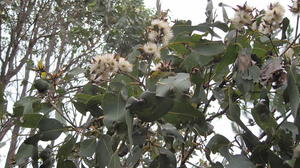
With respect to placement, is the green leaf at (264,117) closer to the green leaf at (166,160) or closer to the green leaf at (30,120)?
the green leaf at (166,160)

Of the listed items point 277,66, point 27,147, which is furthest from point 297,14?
point 27,147

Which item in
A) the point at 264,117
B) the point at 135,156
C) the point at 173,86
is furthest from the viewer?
the point at 135,156


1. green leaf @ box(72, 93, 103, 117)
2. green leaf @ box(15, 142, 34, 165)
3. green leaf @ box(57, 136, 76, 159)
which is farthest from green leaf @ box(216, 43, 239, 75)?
green leaf @ box(15, 142, 34, 165)

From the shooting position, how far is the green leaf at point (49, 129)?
958mm

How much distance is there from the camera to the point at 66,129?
97 centimetres

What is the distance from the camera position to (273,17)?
0.93 m

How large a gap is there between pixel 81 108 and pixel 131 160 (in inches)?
6.9

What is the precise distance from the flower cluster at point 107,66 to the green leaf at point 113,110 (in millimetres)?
129

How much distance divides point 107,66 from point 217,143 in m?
0.30

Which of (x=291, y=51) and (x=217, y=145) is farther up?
(x=291, y=51)

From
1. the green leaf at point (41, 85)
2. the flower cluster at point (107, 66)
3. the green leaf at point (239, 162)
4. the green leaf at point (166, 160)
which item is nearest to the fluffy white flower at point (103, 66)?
the flower cluster at point (107, 66)

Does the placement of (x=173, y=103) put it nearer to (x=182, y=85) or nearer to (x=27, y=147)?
(x=182, y=85)

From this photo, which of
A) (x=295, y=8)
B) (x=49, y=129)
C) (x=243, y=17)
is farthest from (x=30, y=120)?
(x=295, y=8)

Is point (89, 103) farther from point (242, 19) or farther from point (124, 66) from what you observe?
point (242, 19)
